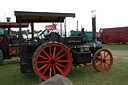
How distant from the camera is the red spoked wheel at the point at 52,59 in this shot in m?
3.12

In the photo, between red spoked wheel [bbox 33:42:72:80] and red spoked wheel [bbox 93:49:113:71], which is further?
red spoked wheel [bbox 93:49:113:71]

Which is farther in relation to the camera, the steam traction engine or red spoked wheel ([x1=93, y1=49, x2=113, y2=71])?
red spoked wheel ([x1=93, y1=49, x2=113, y2=71])

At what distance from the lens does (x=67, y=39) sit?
3.60 metres

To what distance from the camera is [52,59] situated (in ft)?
10.5

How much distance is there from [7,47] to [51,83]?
14.7 feet

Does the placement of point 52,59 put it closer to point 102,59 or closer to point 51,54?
point 51,54

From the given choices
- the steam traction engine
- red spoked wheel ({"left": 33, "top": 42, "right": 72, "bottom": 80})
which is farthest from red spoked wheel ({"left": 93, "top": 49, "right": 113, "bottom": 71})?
red spoked wheel ({"left": 33, "top": 42, "right": 72, "bottom": 80})

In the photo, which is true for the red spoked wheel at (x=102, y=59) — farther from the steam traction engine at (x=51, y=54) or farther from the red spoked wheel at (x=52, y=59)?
the red spoked wheel at (x=52, y=59)

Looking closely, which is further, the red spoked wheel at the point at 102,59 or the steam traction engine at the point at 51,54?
the red spoked wheel at the point at 102,59

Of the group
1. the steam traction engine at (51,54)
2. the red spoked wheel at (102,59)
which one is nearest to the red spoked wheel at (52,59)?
the steam traction engine at (51,54)

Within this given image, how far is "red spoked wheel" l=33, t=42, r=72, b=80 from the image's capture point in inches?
123

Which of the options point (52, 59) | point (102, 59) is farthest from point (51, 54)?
point (102, 59)

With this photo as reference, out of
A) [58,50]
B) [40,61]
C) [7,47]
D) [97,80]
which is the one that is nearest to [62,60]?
[58,50]

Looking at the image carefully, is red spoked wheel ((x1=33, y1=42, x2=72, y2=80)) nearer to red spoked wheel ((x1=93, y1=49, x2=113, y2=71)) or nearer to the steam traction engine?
the steam traction engine
